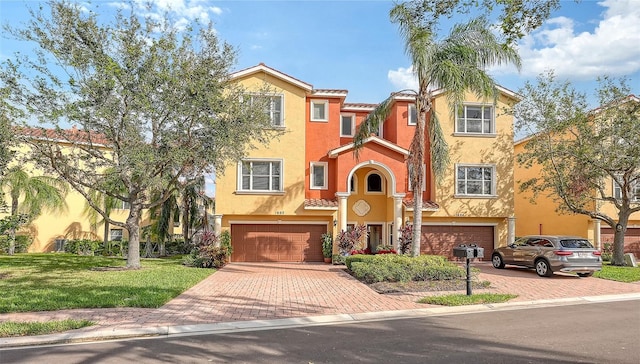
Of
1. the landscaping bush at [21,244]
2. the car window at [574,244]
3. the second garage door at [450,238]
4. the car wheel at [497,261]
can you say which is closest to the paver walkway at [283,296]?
the car wheel at [497,261]

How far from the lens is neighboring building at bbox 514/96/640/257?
2522 centimetres

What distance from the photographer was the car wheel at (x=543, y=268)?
16.9 metres

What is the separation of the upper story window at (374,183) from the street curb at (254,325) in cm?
1353

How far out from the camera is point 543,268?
17.1 meters

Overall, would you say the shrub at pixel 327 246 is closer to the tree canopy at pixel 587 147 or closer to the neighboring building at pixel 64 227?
the tree canopy at pixel 587 147

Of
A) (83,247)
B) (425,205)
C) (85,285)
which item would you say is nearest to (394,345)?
(85,285)

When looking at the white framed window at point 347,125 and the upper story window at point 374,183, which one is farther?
the white framed window at point 347,125

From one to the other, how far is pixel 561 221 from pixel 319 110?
52.6 feet

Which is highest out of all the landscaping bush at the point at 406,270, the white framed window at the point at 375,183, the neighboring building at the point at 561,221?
the white framed window at the point at 375,183

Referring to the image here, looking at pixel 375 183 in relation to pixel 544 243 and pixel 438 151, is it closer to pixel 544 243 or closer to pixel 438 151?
pixel 438 151

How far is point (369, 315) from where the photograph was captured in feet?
33.5

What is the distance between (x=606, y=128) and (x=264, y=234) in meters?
16.6

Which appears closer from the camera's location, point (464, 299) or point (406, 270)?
point (464, 299)

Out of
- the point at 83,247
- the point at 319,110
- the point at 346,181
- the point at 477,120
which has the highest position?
the point at 319,110
